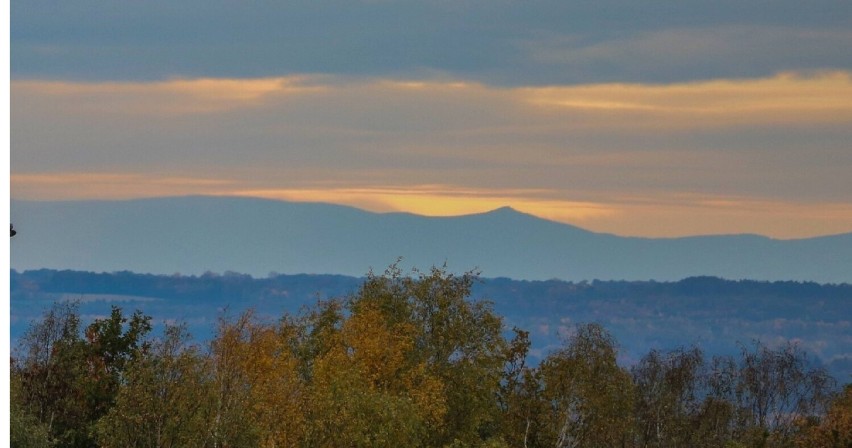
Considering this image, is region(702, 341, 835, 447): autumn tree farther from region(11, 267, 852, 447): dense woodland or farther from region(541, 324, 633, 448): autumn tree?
region(541, 324, 633, 448): autumn tree

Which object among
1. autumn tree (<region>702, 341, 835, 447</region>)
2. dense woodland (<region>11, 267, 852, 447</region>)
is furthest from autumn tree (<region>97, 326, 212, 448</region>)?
autumn tree (<region>702, 341, 835, 447</region>)

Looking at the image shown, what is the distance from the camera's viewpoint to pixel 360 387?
6181 centimetres

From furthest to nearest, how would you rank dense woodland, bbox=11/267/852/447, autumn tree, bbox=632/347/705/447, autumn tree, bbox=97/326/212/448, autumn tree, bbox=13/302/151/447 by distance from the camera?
autumn tree, bbox=632/347/705/447, autumn tree, bbox=13/302/151/447, autumn tree, bbox=97/326/212/448, dense woodland, bbox=11/267/852/447

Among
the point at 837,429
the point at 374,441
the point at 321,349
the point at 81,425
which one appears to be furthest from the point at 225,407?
the point at 837,429

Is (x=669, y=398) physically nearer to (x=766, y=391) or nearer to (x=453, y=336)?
(x=766, y=391)

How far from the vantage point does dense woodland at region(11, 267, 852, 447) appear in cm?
5662

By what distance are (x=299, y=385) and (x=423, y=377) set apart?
1050 centimetres

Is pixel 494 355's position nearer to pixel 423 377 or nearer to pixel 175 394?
pixel 423 377

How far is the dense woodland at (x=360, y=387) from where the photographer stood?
56625 millimetres

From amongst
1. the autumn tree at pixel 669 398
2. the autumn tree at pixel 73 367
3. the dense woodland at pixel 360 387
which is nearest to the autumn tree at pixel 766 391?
the dense woodland at pixel 360 387

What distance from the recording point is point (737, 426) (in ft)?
286

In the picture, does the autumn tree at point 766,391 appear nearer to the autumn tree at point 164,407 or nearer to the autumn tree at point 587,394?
the autumn tree at point 587,394

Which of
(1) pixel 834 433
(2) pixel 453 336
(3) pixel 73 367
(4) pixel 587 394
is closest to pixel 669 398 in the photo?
(4) pixel 587 394

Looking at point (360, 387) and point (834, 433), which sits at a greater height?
point (360, 387)
